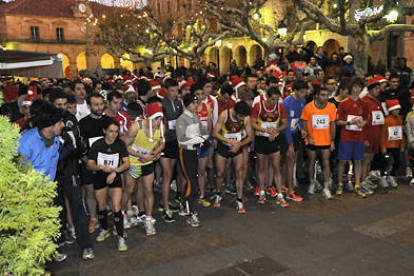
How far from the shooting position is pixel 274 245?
5566 millimetres

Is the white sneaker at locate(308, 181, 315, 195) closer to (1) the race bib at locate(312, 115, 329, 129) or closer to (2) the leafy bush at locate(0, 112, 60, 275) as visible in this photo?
(1) the race bib at locate(312, 115, 329, 129)

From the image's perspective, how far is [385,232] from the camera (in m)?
5.93

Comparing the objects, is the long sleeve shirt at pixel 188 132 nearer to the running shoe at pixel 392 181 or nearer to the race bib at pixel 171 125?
the race bib at pixel 171 125

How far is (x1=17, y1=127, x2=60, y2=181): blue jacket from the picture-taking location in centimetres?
421

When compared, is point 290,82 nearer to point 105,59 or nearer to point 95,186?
point 95,186

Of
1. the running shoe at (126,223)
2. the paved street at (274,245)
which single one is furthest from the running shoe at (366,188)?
the running shoe at (126,223)

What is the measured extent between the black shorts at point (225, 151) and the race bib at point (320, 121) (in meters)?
1.57

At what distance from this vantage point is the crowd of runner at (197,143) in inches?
216

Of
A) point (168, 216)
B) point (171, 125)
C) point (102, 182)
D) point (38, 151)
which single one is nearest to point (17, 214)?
point (38, 151)

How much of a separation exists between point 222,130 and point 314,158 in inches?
81.9

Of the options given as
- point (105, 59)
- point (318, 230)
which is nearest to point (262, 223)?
point (318, 230)

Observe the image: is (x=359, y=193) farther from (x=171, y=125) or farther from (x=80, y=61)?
(x=80, y=61)

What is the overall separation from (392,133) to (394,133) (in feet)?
0.15

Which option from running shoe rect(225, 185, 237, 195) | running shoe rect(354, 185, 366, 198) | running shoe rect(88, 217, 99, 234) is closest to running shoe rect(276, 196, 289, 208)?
running shoe rect(225, 185, 237, 195)
